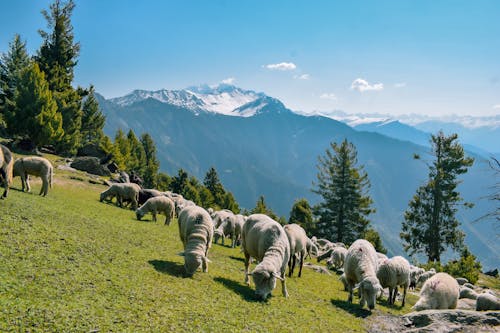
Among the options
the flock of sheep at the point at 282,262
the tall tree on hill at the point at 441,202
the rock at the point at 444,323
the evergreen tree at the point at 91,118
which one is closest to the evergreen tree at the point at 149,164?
the evergreen tree at the point at 91,118

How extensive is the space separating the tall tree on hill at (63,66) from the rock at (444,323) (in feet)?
195

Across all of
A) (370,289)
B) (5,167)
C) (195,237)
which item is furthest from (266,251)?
(5,167)

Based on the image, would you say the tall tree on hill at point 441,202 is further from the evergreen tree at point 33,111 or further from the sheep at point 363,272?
the evergreen tree at point 33,111

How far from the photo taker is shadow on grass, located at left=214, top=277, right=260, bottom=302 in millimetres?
13923

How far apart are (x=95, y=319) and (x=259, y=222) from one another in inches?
350

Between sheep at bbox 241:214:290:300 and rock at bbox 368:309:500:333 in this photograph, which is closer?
rock at bbox 368:309:500:333

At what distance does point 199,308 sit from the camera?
1159 cm

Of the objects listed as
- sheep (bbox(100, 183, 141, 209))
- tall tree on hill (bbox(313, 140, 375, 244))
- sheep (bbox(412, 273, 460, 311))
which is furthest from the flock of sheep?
tall tree on hill (bbox(313, 140, 375, 244))

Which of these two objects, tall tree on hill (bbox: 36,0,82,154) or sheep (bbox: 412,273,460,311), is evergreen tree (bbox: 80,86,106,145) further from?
sheep (bbox: 412,273,460,311)

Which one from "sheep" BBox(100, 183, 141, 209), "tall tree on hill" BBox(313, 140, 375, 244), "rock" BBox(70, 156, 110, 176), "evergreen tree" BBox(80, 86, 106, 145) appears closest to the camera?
"sheep" BBox(100, 183, 141, 209)

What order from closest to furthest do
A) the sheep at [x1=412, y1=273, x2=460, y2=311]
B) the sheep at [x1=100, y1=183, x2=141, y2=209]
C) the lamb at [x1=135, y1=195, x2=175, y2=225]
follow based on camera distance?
the sheep at [x1=412, y1=273, x2=460, y2=311] → the lamb at [x1=135, y1=195, x2=175, y2=225] → the sheep at [x1=100, y1=183, x2=141, y2=209]

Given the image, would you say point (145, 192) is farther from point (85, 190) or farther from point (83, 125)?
point (83, 125)

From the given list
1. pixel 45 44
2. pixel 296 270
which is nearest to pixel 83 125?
pixel 45 44

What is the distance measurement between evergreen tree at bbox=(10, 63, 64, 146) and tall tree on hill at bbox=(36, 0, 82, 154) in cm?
1297
